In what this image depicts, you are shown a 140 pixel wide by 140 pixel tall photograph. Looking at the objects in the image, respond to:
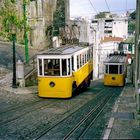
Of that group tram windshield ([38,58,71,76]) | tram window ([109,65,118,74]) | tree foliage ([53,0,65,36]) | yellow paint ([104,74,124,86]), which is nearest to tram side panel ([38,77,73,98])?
tram windshield ([38,58,71,76])

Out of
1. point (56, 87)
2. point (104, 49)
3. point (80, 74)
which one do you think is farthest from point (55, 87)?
point (104, 49)

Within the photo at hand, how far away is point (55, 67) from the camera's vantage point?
19.2 meters

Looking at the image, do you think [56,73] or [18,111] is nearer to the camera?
[18,111]

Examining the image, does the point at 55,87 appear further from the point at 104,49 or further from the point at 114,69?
the point at 104,49

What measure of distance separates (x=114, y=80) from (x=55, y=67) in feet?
50.4

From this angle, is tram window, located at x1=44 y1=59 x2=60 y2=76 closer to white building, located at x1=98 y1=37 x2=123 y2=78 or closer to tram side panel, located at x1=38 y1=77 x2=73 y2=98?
tram side panel, located at x1=38 y1=77 x2=73 y2=98

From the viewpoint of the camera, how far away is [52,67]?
19266 millimetres

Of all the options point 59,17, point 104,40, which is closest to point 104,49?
point 104,40

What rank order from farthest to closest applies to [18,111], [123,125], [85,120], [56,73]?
[56,73] → [18,111] → [85,120] → [123,125]

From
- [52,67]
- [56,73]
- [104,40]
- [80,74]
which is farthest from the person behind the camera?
[104,40]

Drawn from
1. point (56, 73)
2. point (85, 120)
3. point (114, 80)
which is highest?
point (56, 73)

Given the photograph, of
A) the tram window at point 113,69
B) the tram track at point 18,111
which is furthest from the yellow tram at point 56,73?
the tram window at point 113,69

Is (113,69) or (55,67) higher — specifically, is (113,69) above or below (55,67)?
below

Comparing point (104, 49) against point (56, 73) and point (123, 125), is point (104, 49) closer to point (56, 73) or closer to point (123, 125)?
point (56, 73)
